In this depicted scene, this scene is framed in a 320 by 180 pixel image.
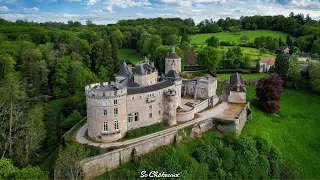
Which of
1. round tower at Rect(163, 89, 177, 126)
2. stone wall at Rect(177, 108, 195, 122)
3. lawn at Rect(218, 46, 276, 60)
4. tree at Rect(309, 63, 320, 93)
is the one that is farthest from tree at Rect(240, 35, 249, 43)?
round tower at Rect(163, 89, 177, 126)

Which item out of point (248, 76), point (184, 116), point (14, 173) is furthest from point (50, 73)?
point (248, 76)

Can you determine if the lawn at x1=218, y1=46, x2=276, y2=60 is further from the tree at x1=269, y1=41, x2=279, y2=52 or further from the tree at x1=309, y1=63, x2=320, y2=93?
the tree at x1=309, y1=63, x2=320, y2=93

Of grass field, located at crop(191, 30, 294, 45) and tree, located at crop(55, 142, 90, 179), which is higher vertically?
grass field, located at crop(191, 30, 294, 45)

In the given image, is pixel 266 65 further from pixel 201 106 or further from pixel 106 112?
pixel 106 112

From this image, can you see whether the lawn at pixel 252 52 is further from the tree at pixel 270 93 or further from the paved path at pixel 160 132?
the paved path at pixel 160 132

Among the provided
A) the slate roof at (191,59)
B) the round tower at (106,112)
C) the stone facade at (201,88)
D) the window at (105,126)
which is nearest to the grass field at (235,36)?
the slate roof at (191,59)
